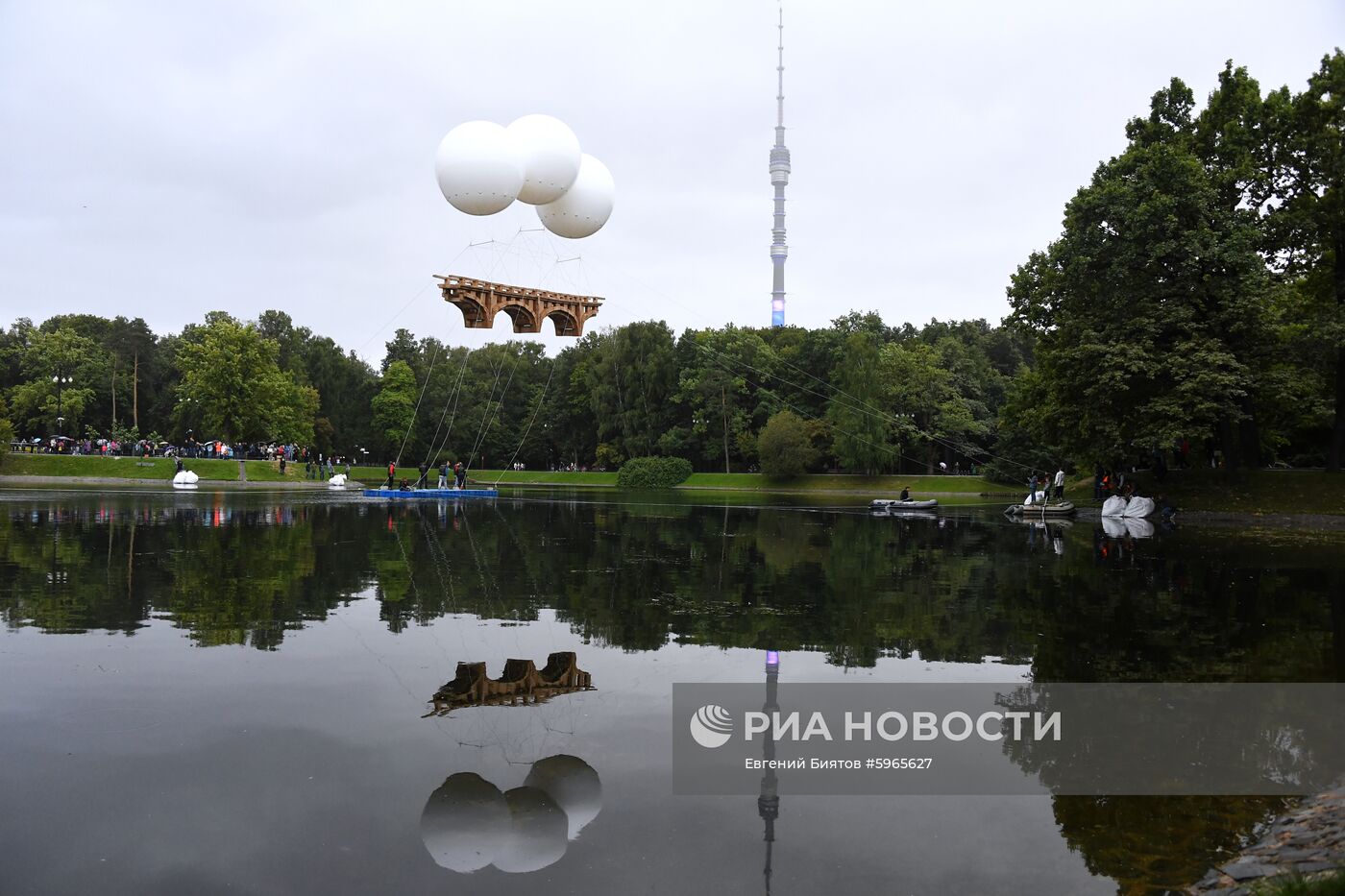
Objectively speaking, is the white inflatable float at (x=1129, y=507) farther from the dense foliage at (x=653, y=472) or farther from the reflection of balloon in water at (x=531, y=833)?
the dense foliage at (x=653, y=472)

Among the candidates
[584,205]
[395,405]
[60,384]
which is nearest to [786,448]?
[395,405]

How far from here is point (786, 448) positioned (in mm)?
70688

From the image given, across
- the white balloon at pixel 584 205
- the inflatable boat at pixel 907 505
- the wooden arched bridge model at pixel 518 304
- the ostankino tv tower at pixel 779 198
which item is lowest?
the inflatable boat at pixel 907 505

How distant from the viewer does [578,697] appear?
9.55m

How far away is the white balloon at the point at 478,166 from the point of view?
1720cm

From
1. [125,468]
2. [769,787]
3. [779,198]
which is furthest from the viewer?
[779,198]

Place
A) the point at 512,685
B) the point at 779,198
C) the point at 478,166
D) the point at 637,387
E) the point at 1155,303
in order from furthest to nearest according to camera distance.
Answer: the point at 779,198
the point at 637,387
the point at 1155,303
the point at 478,166
the point at 512,685

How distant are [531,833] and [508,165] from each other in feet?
44.6

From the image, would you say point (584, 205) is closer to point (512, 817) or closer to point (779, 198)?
point (512, 817)

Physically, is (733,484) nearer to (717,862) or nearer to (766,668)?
(766,668)

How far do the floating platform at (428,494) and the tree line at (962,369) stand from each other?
18.8 ft

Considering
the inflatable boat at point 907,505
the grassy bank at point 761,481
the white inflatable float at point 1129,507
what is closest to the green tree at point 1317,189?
the white inflatable float at point 1129,507

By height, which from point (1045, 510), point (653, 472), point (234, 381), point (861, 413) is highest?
point (234, 381)

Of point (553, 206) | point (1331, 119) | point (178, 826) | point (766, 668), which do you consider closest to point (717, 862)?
point (178, 826)
